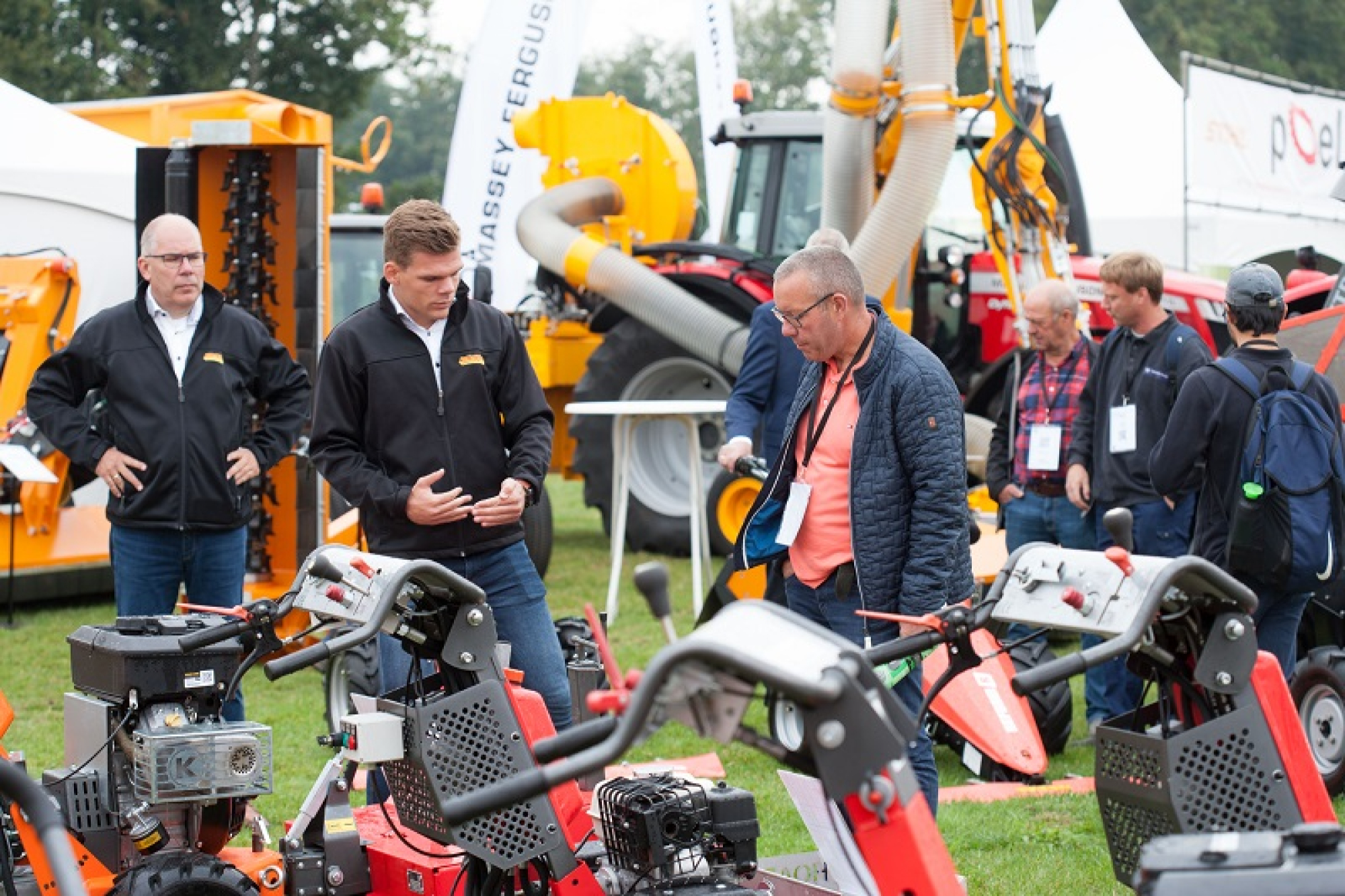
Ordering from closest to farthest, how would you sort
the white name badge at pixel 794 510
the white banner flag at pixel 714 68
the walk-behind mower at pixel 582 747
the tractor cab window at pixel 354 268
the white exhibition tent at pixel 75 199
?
the walk-behind mower at pixel 582 747
the white name badge at pixel 794 510
the white exhibition tent at pixel 75 199
the tractor cab window at pixel 354 268
the white banner flag at pixel 714 68

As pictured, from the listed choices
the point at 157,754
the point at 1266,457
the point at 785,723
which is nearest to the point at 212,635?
the point at 157,754

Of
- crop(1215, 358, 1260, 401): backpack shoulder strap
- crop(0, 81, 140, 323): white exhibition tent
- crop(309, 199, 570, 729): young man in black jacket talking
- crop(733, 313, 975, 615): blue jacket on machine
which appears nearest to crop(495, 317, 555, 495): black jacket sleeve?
crop(309, 199, 570, 729): young man in black jacket talking

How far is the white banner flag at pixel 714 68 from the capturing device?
55.3 ft

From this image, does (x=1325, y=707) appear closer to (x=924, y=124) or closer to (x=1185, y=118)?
(x=924, y=124)

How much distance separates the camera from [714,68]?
56.8 ft

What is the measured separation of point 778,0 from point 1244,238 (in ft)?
153

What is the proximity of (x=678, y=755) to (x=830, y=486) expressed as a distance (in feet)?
8.60

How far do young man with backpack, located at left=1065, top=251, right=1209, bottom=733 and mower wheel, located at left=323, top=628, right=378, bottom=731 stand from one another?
261 cm

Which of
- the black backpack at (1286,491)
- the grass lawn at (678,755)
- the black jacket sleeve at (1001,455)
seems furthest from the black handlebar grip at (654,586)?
the black jacket sleeve at (1001,455)

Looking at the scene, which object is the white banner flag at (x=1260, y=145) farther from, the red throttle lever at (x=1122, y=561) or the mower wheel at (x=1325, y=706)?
the red throttle lever at (x=1122, y=561)

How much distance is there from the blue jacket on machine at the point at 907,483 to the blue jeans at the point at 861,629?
0.45 ft

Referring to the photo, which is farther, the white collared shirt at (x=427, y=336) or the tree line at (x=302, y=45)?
the tree line at (x=302, y=45)

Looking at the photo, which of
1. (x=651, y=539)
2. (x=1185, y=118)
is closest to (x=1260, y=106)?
(x=1185, y=118)

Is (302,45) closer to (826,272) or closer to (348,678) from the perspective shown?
(348,678)
